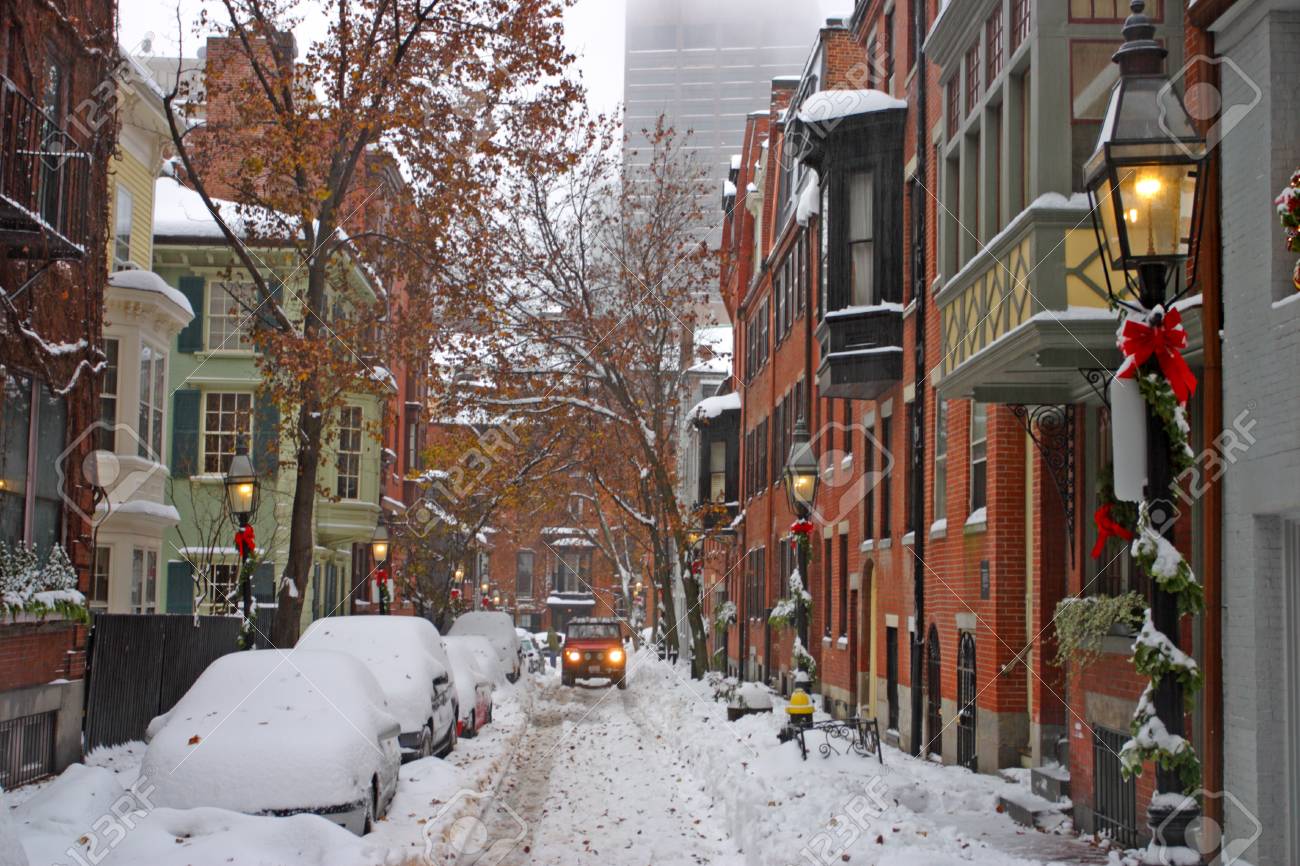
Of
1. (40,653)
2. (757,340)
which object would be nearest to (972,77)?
(40,653)

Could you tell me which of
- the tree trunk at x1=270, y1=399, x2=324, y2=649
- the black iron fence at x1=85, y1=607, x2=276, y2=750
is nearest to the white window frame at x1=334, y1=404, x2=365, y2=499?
the black iron fence at x1=85, y1=607, x2=276, y2=750

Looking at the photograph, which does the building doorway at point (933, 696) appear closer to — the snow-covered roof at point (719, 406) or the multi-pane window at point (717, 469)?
the snow-covered roof at point (719, 406)

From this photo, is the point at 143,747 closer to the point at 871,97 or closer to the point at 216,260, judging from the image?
the point at 871,97

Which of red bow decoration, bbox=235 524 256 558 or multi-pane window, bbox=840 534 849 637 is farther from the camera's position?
multi-pane window, bbox=840 534 849 637

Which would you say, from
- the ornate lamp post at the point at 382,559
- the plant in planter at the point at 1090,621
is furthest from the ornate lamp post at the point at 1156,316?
the ornate lamp post at the point at 382,559

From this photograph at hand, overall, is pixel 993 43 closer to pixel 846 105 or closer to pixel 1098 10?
pixel 1098 10

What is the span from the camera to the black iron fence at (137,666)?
720 inches

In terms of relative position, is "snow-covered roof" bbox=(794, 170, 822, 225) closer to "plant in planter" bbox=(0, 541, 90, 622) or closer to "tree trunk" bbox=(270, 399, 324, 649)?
"tree trunk" bbox=(270, 399, 324, 649)

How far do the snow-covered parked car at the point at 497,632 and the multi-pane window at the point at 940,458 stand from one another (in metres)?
20.7

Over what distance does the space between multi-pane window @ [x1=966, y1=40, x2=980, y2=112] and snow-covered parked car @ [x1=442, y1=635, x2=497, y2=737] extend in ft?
38.1

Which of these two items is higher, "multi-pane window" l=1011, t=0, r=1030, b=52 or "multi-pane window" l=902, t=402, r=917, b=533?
"multi-pane window" l=1011, t=0, r=1030, b=52

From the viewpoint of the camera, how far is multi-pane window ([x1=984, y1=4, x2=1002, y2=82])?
1385 cm

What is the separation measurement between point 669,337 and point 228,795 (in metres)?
26.1

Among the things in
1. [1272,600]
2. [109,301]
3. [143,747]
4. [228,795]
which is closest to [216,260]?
[109,301]
